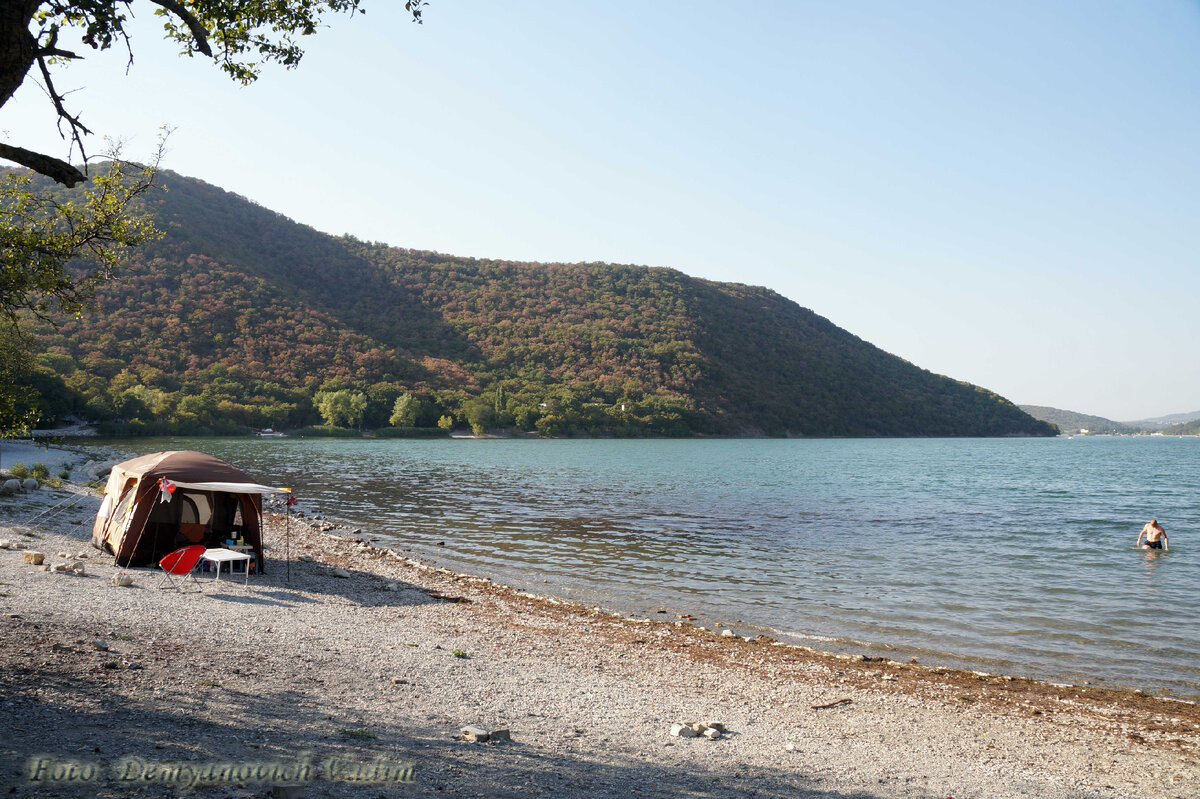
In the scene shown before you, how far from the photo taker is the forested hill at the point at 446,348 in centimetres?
10700

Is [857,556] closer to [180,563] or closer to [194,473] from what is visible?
[180,563]

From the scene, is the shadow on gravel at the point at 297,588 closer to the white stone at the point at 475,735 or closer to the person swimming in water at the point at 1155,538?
the white stone at the point at 475,735

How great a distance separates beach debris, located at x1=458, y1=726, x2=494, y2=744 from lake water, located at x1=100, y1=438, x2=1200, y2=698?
795 centimetres

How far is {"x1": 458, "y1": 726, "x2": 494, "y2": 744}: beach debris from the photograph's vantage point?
7.28 m

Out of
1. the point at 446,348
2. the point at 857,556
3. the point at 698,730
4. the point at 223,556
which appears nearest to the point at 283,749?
the point at 698,730

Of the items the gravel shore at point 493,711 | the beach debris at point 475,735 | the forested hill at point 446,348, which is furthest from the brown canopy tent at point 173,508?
the forested hill at point 446,348

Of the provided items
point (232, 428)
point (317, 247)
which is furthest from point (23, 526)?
point (317, 247)

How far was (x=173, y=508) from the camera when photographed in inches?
677

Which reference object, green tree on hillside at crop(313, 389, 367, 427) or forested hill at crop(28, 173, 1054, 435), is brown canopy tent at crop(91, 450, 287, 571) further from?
green tree on hillside at crop(313, 389, 367, 427)

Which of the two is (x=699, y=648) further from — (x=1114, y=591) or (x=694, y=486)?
(x=694, y=486)

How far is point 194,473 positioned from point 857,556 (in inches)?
738

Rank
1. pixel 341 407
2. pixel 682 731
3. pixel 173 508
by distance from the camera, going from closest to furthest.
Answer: pixel 682 731 → pixel 173 508 → pixel 341 407

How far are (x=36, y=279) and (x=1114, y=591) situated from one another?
22896 millimetres

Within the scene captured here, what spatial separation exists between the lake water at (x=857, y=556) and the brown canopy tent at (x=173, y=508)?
5975 millimetres
